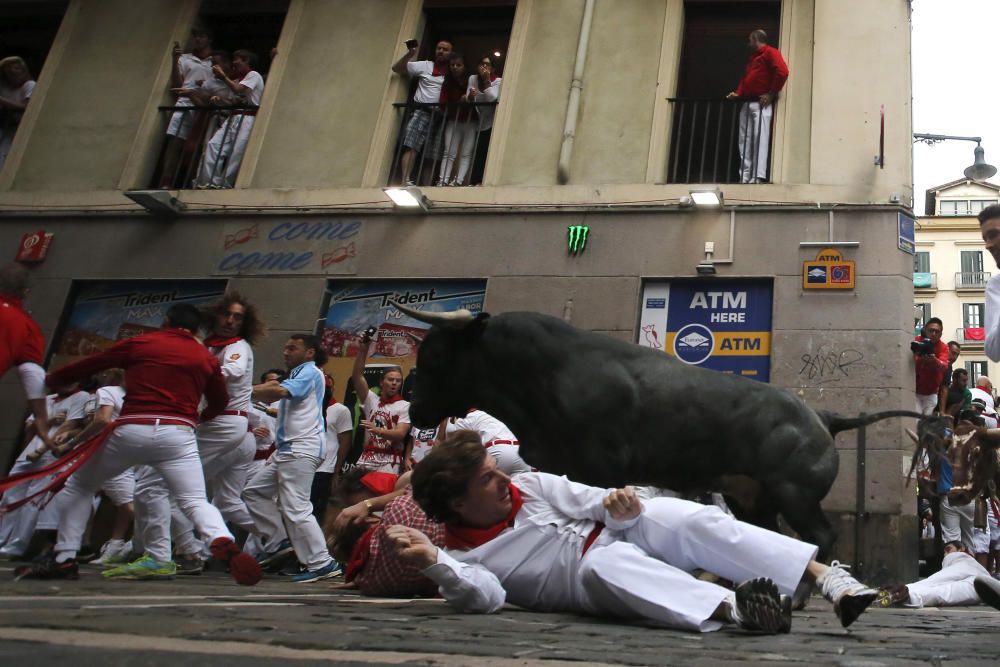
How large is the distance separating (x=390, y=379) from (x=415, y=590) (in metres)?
4.39

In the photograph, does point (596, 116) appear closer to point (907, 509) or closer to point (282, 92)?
point (282, 92)

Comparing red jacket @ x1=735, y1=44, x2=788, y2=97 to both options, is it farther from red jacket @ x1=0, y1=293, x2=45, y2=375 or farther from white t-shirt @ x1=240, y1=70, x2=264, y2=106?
red jacket @ x1=0, y1=293, x2=45, y2=375

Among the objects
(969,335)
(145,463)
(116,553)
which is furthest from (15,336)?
(969,335)

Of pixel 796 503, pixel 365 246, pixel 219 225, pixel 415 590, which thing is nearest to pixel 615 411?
pixel 796 503

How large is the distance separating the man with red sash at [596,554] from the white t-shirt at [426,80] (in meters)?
9.82

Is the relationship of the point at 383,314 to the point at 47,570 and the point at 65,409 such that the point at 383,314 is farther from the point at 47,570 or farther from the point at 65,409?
the point at 47,570

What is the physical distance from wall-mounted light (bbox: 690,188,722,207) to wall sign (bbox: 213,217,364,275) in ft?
13.5

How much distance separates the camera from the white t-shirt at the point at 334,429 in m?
9.56

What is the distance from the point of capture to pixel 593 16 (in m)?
13.2

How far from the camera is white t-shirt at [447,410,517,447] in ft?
23.0

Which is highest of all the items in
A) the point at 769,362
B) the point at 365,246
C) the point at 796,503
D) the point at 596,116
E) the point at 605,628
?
the point at 596,116

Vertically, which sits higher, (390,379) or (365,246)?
(365,246)

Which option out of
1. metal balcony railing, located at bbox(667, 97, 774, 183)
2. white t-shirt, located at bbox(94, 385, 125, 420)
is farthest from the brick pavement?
metal balcony railing, located at bbox(667, 97, 774, 183)

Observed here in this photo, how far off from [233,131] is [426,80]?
9.31 ft
